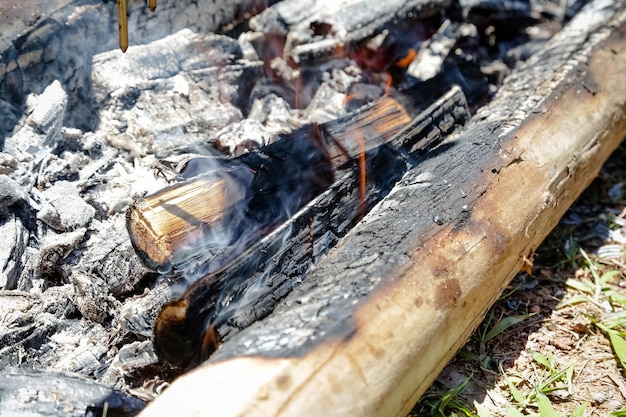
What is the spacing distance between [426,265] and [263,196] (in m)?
0.67

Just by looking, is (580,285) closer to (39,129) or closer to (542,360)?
(542,360)

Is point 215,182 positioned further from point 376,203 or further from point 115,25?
point 115,25

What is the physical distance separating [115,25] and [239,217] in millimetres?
1503

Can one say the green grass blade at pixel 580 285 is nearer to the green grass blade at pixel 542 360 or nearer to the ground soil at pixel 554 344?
the ground soil at pixel 554 344

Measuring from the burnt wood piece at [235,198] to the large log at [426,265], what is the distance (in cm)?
28

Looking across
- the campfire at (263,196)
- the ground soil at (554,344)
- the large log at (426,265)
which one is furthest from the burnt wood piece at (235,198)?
the ground soil at (554,344)

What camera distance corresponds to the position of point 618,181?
315 cm

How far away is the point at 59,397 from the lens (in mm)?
1600

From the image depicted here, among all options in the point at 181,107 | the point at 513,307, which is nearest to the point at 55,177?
the point at 181,107

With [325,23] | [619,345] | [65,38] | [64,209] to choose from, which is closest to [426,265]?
[619,345]

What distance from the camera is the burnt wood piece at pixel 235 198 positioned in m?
1.88

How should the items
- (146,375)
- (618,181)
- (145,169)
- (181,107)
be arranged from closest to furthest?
1. (146,375)
2. (145,169)
3. (181,107)
4. (618,181)

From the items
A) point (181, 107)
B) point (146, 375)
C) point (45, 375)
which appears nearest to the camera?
point (45, 375)

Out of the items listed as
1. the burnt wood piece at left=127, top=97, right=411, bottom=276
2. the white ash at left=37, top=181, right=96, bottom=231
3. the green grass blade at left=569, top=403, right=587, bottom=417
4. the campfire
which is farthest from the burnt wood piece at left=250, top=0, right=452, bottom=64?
the green grass blade at left=569, top=403, right=587, bottom=417
